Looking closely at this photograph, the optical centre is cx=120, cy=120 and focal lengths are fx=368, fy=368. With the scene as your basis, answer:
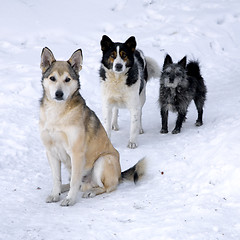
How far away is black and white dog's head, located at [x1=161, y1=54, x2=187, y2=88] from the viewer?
22.5ft

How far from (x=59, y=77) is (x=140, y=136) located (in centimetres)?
310

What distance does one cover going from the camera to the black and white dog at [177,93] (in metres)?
6.83

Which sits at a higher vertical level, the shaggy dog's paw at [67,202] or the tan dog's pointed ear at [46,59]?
the tan dog's pointed ear at [46,59]

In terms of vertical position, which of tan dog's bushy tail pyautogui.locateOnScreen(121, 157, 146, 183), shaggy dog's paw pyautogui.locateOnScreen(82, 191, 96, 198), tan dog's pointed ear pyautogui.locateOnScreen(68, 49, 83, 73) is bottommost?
shaggy dog's paw pyautogui.locateOnScreen(82, 191, 96, 198)

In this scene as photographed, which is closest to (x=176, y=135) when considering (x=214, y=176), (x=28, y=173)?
(x=214, y=176)

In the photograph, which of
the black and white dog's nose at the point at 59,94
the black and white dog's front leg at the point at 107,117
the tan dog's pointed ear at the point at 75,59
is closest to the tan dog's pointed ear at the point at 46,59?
the tan dog's pointed ear at the point at 75,59

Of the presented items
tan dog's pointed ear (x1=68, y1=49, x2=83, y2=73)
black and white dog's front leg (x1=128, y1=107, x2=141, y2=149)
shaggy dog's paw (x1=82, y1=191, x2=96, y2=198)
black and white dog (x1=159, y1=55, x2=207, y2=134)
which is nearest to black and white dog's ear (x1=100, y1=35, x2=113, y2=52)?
black and white dog's front leg (x1=128, y1=107, x2=141, y2=149)

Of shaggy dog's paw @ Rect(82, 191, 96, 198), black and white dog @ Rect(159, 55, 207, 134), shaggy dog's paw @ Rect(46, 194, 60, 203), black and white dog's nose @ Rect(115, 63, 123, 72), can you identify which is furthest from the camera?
black and white dog @ Rect(159, 55, 207, 134)

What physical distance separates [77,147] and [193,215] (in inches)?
56.4

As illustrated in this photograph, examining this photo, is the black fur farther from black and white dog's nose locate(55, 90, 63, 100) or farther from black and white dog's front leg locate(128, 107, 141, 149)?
black and white dog's nose locate(55, 90, 63, 100)

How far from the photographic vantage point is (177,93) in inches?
271

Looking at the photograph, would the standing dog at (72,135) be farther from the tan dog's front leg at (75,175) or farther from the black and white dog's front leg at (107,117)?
the black and white dog's front leg at (107,117)

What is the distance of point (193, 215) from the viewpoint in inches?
135

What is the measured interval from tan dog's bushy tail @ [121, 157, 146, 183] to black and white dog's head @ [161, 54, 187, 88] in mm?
Result: 2728
